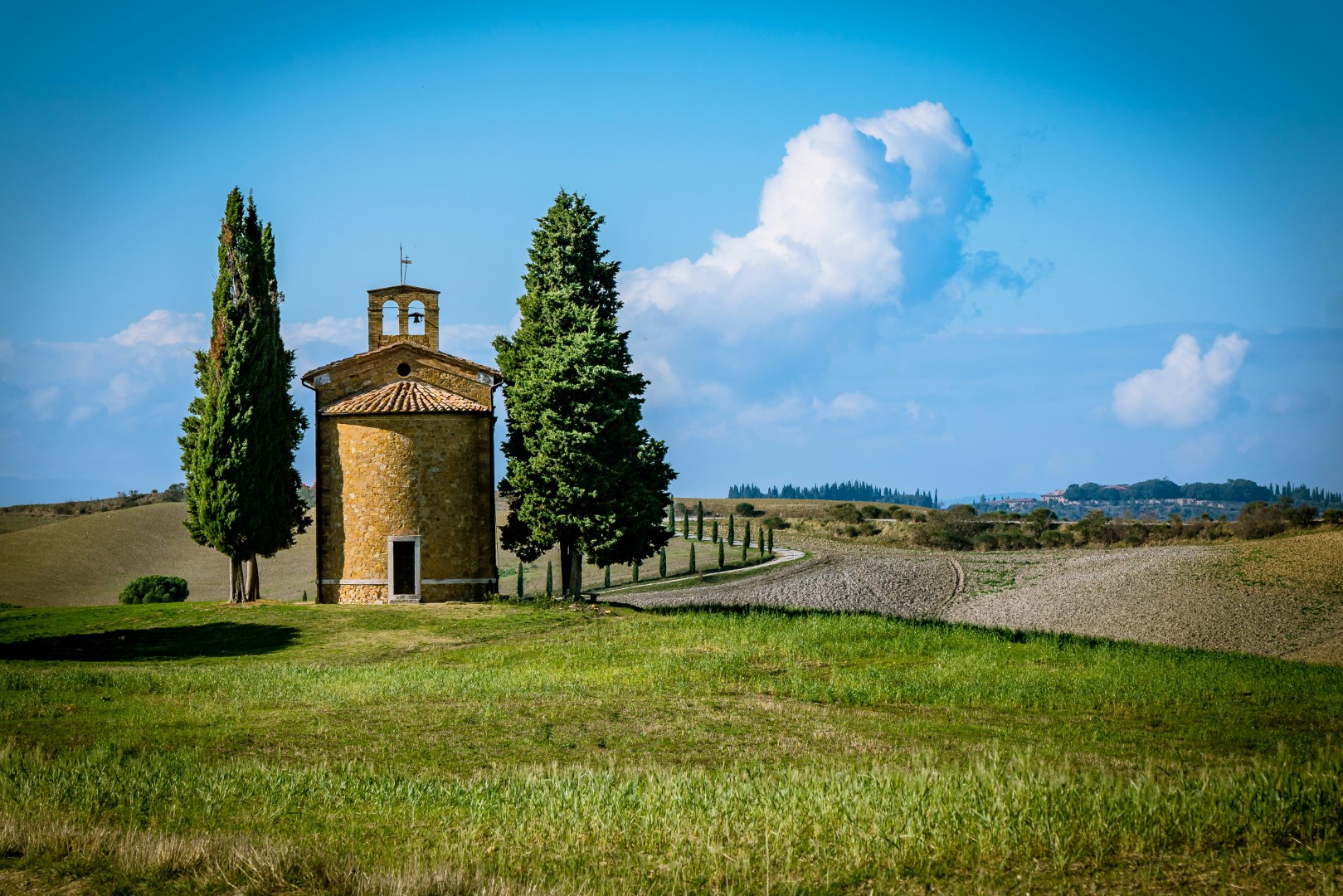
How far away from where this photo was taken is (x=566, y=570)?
35969 millimetres

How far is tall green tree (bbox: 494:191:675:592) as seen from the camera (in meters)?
33.2

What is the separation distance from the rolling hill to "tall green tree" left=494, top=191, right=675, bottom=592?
22.1 meters

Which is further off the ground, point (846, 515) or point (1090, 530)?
point (846, 515)

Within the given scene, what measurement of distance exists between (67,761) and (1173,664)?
2100 centimetres

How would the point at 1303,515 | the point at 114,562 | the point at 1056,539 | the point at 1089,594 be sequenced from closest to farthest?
the point at 1089,594, the point at 1303,515, the point at 114,562, the point at 1056,539

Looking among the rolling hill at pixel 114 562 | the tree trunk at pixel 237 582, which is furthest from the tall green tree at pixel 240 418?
the rolling hill at pixel 114 562

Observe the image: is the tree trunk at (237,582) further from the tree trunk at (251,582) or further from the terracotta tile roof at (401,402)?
the terracotta tile roof at (401,402)

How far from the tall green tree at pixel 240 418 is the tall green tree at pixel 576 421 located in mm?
7508

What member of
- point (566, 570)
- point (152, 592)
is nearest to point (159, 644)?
point (566, 570)

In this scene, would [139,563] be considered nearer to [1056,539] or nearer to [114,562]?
[114,562]

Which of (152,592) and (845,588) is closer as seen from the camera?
(845,588)

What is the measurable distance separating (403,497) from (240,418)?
18.2ft

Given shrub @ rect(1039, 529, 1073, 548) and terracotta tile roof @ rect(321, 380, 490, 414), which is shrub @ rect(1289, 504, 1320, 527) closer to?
shrub @ rect(1039, 529, 1073, 548)

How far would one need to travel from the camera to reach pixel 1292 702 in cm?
1883
